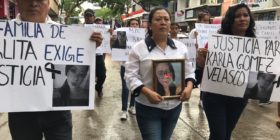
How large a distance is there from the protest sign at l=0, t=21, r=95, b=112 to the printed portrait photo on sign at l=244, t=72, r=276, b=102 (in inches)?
64.4

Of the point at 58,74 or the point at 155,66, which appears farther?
the point at 155,66

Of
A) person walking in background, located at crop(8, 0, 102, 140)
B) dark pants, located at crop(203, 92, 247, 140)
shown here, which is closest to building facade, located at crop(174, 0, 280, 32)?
dark pants, located at crop(203, 92, 247, 140)

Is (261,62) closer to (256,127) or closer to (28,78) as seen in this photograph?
(28,78)

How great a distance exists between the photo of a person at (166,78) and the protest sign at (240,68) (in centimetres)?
62

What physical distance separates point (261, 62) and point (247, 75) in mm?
200

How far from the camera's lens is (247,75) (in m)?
4.21

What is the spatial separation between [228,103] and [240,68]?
0.36 m

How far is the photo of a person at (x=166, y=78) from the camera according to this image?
361 cm

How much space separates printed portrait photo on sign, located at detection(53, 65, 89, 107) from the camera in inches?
130

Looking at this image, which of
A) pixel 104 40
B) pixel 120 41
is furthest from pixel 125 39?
pixel 104 40

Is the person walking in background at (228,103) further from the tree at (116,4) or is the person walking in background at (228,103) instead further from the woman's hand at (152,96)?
the tree at (116,4)

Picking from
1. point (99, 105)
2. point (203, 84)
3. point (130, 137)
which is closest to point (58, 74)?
point (203, 84)

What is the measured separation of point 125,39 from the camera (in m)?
7.93

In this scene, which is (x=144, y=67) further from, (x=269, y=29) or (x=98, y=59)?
(x=98, y=59)
